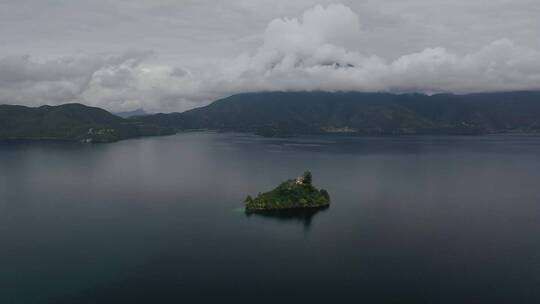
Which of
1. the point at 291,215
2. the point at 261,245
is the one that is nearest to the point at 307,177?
the point at 291,215

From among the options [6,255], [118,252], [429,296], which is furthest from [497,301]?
[6,255]

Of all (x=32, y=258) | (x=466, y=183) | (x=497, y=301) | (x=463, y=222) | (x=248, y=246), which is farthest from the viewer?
(x=466, y=183)

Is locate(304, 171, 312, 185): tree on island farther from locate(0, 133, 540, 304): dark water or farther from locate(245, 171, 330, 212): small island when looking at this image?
locate(0, 133, 540, 304): dark water

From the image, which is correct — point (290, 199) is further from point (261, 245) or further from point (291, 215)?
point (261, 245)

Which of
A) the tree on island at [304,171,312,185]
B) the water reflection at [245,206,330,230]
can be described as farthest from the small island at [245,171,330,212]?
the water reflection at [245,206,330,230]

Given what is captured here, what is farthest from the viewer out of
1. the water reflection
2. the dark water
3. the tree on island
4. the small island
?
the tree on island

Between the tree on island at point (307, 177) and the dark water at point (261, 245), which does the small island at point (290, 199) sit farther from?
the dark water at point (261, 245)

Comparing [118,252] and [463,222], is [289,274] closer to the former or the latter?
[118,252]
